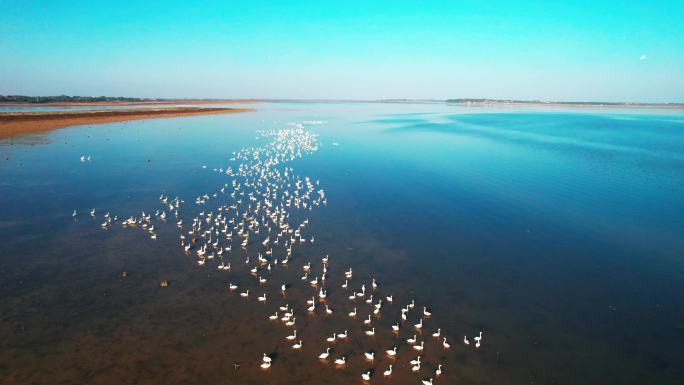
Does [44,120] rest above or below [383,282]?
above

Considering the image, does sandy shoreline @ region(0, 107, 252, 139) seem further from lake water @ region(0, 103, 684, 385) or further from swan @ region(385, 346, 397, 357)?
swan @ region(385, 346, 397, 357)

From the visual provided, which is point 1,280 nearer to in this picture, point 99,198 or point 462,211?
point 99,198

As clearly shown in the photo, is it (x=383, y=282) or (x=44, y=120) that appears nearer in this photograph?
(x=383, y=282)

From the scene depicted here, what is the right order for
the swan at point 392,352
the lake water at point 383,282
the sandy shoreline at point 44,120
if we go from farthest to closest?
the sandy shoreline at point 44,120 < the swan at point 392,352 < the lake water at point 383,282

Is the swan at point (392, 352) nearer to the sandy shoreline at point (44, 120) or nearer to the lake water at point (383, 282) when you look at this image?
the lake water at point (383, 282)

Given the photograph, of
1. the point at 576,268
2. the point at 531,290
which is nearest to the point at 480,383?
the point at 531,290

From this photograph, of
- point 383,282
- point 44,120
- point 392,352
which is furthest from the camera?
point 44,120

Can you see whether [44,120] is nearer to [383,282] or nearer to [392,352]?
[383,282]

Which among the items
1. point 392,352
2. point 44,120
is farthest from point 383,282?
point 44,120

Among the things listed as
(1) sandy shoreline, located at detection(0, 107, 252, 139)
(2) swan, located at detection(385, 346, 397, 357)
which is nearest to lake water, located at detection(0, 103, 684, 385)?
(2) swan, located at detection(385, 346, 397, 357)

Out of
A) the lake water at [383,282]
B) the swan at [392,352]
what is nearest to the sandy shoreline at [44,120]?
the lake water at [383,282]
